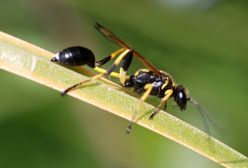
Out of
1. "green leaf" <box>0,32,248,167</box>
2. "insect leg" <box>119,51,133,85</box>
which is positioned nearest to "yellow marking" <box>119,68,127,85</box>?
"insect leg" <box>119,51,133,85</box>

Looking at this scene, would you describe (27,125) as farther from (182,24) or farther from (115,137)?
(182,24)

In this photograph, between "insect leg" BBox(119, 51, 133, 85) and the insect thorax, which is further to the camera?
the insect thorax

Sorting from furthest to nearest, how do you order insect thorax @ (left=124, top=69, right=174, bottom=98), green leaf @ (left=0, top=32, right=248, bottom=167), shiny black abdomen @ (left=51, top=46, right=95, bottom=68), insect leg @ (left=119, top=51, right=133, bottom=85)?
1. insect thorax @ (left=124, top=69, right=174, bottom=98)
2. insect leg @ (left=119, top=51, right=133, bottom=85)
3. shiny black abdomen @ (left=51, top=46, right=95, bottom=68)
4. green leaf @ (left=0, top=32, right=248, bottom=167)

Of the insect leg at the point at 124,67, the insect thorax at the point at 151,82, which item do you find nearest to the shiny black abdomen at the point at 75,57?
the insect leg at the point at 124,67

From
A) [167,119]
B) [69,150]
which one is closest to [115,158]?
[69,150]

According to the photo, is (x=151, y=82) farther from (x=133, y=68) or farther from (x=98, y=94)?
(x=98, y=94)

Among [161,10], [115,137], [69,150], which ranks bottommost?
[69,150]

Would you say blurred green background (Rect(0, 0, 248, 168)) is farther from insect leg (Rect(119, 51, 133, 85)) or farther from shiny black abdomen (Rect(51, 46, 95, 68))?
shiny black abdomen (Rect(51, 46, 95, 68))
